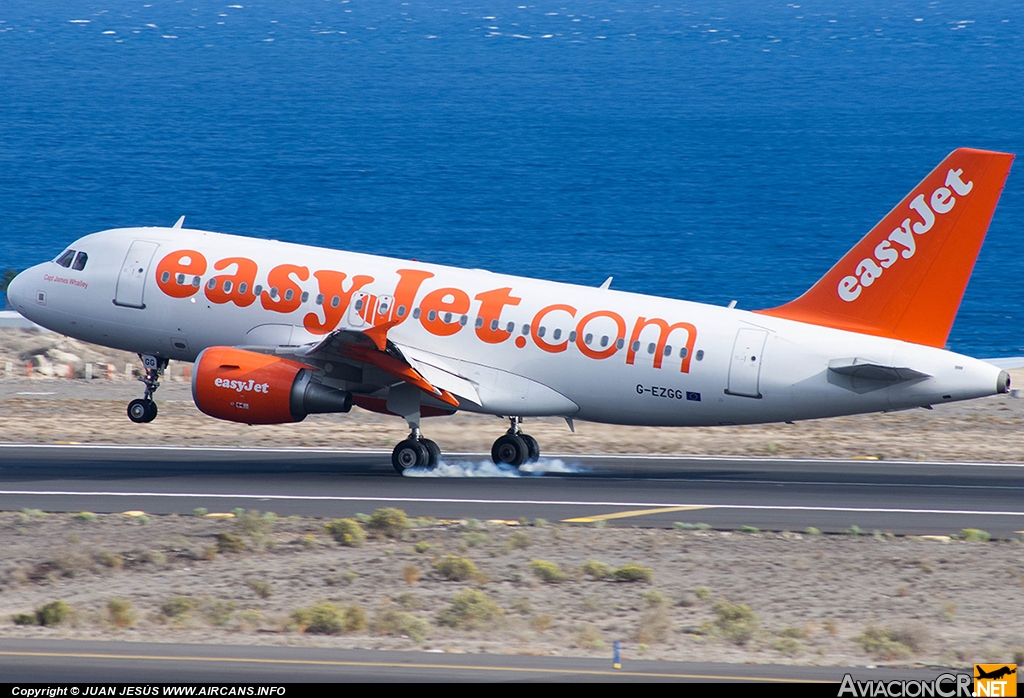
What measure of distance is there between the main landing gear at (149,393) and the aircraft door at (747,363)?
14.4 metres

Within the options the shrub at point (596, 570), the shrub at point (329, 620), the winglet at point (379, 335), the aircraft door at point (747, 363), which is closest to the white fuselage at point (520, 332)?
the aircraft door at point (747, 363)

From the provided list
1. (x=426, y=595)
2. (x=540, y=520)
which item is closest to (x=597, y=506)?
(x=540, y=520)

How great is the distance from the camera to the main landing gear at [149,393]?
1292 inches

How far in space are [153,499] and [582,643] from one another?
13.5 metres

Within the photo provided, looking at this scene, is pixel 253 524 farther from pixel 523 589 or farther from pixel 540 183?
pixel 540 183

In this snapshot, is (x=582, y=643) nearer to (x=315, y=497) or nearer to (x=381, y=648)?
(x=381, y=648)

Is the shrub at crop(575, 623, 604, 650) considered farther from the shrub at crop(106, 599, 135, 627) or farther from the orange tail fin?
the orange tail fin

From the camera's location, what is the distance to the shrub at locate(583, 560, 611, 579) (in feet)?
70.0

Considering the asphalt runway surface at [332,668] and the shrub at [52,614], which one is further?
the shrub at [52,614]

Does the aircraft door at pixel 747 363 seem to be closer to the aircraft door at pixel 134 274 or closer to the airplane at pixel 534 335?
the airplane at pixel 534 335

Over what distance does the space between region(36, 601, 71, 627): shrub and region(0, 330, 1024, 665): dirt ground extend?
0.06 m

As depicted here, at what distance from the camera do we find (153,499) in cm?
2762

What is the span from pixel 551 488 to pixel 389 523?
6.32 m

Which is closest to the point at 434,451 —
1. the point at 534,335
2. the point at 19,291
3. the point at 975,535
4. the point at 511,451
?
the point at 511,451
